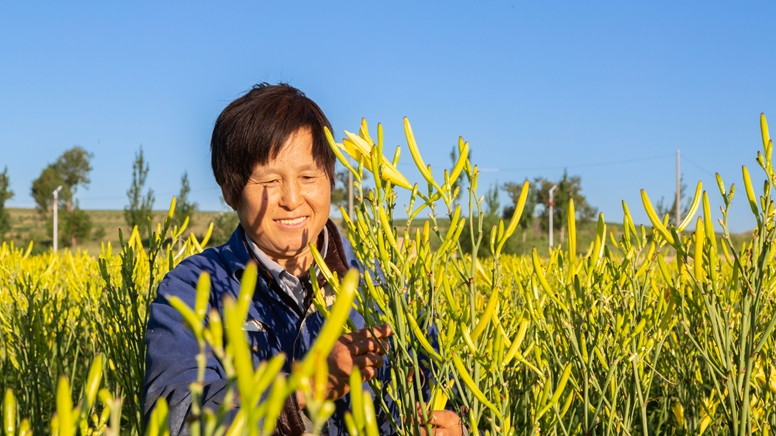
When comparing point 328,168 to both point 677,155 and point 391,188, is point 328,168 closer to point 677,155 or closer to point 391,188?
point 391,188

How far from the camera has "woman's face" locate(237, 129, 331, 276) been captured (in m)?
1.64

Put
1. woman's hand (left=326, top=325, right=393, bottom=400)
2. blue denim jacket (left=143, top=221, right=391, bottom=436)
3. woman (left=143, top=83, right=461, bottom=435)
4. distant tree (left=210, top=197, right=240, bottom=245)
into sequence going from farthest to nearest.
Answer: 1. distant tree (left=210, top=197, right=240, bottom=245)
2. woman (left=143, top=83, right=461, bottom=435)
3. blue denim jacket (left=143, top=221, right=391, bottom=436)
4. woman's hand (left=326, top=325, right=393, bottom=400)

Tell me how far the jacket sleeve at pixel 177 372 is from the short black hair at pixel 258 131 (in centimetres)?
32

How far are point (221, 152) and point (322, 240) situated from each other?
365mm

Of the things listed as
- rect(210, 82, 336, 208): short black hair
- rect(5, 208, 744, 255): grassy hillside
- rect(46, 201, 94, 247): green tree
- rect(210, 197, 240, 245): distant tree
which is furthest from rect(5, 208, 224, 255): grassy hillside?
rect(210, 82, 336, 208): short black hair

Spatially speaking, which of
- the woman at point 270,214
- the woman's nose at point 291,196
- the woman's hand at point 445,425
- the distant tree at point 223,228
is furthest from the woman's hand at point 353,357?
Result: the distant tree at point 223,228

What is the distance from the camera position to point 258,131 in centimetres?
164

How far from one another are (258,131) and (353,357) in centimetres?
72

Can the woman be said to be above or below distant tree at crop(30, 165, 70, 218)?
below

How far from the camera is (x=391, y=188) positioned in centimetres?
106

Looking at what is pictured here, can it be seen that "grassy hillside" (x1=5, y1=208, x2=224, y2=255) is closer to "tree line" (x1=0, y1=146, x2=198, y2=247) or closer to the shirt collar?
"tree line" (x1=0, y1=146, x2=198, y2=247)

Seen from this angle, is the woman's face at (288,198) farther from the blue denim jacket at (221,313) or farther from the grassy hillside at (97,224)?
the grassy hillside at (97,224)

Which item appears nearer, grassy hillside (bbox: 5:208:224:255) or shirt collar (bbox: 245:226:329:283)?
shirt collar (bbox: 245:226:329:283)

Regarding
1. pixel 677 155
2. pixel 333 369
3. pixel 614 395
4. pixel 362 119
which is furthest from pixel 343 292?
pixel 677 155
